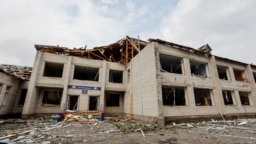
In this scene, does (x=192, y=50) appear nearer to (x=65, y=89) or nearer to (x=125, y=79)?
(x=125, y=79)

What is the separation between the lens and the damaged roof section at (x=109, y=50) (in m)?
14.5

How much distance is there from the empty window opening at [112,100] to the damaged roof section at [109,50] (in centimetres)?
436

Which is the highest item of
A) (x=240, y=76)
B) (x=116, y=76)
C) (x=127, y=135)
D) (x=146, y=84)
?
(x=116, y=76)

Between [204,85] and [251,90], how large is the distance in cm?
806

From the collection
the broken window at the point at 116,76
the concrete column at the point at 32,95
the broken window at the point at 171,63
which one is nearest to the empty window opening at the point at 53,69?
the concrete column at the point at 32,95

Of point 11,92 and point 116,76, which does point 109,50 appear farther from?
point 11,92

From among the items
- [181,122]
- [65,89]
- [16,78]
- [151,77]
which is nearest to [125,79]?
[151,77]

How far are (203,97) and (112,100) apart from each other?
10294mm

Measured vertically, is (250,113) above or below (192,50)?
below

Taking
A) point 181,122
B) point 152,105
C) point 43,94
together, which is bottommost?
point 181,122

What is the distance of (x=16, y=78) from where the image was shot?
43.9ft

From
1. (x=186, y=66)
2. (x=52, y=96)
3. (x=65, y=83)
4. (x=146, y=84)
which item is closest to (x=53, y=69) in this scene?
(x=52, y=96)

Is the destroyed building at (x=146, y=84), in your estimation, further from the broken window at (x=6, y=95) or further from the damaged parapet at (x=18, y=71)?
the damaged parapet at (x=18, y=71)

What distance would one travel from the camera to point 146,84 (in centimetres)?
1092
